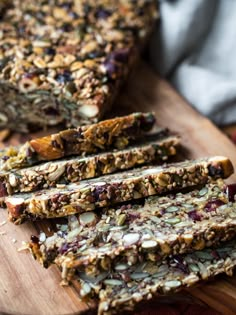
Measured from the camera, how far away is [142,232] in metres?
3.42

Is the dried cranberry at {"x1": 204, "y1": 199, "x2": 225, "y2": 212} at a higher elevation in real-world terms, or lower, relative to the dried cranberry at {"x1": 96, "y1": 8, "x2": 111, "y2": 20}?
lower

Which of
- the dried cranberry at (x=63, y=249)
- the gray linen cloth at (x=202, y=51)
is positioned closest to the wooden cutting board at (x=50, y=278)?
the dried cranberry at (x=63, y=249)

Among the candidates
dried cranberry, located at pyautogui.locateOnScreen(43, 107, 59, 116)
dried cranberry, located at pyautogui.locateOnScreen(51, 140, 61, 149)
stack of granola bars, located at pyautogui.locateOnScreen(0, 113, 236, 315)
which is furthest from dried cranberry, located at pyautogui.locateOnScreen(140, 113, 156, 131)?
dried cranberry, located at pyautogui.locateOnScreen(43, 107, 59, 116)

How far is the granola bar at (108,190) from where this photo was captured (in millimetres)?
3566

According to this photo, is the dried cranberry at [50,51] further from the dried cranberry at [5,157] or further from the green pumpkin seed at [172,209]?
the green pumpkin seed at [172,209]

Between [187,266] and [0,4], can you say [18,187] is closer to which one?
[187,266]

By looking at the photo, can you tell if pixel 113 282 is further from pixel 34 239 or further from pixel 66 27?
pixel 66 27

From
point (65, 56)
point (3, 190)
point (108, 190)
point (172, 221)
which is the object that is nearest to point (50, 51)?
point (65, 56)

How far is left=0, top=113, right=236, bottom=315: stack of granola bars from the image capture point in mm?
3305

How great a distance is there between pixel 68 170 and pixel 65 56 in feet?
3.46

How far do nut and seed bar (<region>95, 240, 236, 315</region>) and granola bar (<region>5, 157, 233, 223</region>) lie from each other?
0.43m

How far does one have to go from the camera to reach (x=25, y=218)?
3.64 meters

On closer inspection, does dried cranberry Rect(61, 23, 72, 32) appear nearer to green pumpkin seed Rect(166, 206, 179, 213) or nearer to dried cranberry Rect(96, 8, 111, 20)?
dried cranberry Rect(96, 8, 111, 20)

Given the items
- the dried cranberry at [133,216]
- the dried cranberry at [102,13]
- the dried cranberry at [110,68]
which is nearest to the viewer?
the dried cranberry at [133,216]
